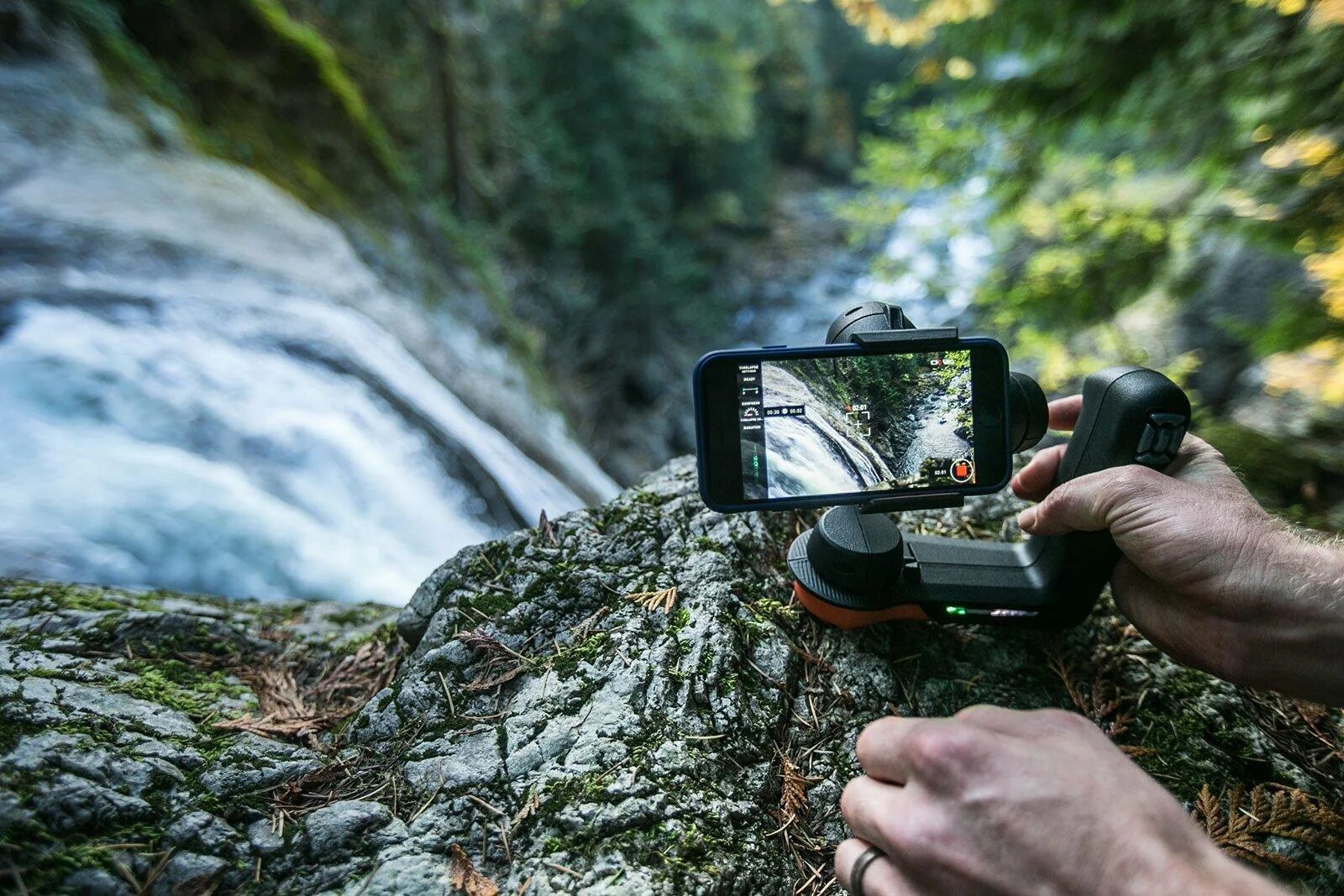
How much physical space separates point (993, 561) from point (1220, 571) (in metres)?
0.45

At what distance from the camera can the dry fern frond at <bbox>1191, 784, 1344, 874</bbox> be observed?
1.22 meters

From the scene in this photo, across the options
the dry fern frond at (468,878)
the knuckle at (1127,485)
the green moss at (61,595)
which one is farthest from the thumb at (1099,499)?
the green moss at (61,595)

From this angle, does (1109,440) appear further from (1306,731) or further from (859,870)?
(859,870)

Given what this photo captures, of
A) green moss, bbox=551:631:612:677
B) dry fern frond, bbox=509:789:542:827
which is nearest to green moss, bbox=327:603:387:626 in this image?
green moss, bbox=551:631:612:677

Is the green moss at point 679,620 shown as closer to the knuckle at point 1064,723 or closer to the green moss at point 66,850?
the knuckle at point 1064,723

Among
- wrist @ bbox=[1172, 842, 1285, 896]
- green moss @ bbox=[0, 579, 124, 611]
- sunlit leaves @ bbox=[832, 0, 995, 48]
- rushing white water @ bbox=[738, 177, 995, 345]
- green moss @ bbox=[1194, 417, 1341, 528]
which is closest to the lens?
wrist @ bbox=[1172, 842, 1285, 896]

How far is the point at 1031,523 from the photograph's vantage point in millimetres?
1577

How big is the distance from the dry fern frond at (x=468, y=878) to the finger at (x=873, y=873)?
60 cm

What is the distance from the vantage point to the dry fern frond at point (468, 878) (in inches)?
43.2

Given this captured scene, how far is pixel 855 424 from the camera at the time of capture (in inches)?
59.6

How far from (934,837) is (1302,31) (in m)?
3.56

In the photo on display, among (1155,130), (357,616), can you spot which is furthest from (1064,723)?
(1155,130)

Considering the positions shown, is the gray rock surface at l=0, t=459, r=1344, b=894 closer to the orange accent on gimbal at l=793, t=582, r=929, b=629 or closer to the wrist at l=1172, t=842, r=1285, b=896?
the orange accent on gimbal at l=793, t=582, r=929, b=629

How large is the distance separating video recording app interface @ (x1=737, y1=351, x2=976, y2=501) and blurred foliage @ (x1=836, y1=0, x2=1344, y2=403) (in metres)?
2.24
